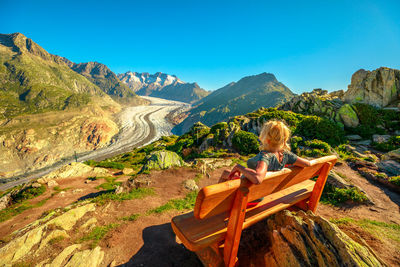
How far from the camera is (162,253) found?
4.50 meters

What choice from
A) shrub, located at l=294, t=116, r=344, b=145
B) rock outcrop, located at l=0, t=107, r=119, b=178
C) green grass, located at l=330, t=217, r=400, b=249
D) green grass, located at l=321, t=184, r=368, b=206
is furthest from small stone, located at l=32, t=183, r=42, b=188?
rock outcrop, located at l=0, t=107, r=119, b=178

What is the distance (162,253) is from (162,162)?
791cm

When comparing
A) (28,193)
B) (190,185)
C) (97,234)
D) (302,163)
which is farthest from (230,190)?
(28,193)

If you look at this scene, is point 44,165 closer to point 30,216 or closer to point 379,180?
point 30,216

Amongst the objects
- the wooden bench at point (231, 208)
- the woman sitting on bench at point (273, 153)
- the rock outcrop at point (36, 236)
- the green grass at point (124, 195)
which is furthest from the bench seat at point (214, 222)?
the green grass at point (124, 195)

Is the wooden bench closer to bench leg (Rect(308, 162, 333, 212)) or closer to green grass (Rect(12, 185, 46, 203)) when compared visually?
bench leg (Rect(308, 162, 333, 212))

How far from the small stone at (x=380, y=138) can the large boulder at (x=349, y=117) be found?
270cm

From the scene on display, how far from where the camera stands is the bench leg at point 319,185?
371 centimetres

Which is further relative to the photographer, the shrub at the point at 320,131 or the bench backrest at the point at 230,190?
the shrub at the point at 320,131

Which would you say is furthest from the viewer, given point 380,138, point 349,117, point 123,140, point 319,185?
point 123,140

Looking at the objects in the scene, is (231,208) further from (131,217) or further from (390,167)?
(390,167)

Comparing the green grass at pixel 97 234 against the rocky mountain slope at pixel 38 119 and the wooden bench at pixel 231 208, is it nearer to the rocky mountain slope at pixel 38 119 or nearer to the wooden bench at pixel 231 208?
the wooden bench at pixel 231 208

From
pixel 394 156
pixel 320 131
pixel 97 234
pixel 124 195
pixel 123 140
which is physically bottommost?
pixel 123 140

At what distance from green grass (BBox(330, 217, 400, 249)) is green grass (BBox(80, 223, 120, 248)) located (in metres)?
7.08
